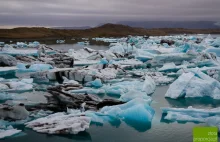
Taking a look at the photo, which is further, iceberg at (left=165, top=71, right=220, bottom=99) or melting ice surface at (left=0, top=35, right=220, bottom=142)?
iceberg at (left=165, top=71, right=220, bottom=99)

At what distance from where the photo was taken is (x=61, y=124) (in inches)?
233

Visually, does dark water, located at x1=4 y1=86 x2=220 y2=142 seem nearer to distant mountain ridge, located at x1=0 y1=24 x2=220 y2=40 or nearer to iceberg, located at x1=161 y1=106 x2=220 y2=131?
iceberg, located at x1=161 y1=106 x2=220 y2=131

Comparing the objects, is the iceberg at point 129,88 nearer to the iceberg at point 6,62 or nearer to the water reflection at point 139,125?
the water reflection at point 139,125

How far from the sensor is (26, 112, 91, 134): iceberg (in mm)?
5742

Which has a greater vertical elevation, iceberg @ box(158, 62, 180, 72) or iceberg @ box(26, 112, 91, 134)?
iceberg @ box(26, 112, 91, 134)

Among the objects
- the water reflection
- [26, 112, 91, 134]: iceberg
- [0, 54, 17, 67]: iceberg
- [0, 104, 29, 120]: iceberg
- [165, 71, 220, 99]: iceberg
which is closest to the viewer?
[26, 112, 91, 134]: iceberg

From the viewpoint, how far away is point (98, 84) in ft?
34.4

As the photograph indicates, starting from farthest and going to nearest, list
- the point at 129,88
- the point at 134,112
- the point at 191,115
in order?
the point at 129,88 → the point at 191,115 → the point at 134,112

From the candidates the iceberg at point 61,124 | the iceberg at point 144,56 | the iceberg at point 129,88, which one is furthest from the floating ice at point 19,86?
the iceberg at point 144,56

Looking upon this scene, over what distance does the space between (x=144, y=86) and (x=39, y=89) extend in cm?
323

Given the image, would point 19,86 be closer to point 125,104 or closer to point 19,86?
point 19,86

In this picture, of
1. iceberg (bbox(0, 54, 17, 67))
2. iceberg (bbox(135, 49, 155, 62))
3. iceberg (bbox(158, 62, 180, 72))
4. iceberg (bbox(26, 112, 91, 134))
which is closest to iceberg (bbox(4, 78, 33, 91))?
iceberg (bbox(26, 112, 91, 134))

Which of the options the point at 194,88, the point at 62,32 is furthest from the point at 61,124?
the point at 62,32

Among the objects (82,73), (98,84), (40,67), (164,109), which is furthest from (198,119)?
(40,67)
